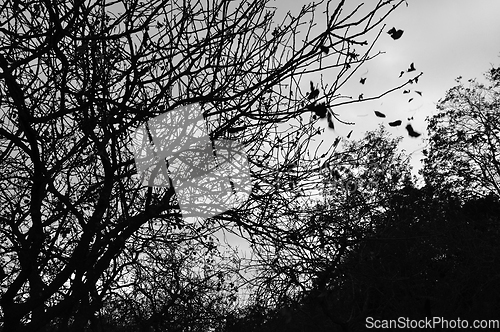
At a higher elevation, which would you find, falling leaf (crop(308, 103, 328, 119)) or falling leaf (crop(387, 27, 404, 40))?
falling leaf (crop(387, 27, 404, 40))

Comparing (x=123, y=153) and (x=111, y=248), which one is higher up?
(x=123, y=153)

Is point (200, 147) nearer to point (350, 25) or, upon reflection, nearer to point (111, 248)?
point (111, 248)

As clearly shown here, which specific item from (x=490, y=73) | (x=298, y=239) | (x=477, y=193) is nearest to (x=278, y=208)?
(x=298, y=239)

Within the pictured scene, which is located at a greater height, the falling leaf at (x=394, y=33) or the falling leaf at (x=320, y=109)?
the falling leaf at (x=394, y=33)

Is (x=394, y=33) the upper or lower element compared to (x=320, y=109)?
upper

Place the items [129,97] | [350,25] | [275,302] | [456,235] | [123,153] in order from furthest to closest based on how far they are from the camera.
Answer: [456,235]
[275,302]
[123,153]
[129,97]
[350,25]

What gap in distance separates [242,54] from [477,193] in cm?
1730

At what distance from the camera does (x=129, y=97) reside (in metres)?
3.84

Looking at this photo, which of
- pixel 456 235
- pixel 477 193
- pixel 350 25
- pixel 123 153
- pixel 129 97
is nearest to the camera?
pixel 350 25

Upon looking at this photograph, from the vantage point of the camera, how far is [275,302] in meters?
5.79

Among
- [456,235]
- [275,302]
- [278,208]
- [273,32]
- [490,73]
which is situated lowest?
[275,302]

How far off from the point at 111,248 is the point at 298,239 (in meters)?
1.81

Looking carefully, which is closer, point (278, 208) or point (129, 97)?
point (129, 97)

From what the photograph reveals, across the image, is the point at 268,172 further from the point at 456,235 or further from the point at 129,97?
the point at 456,235
